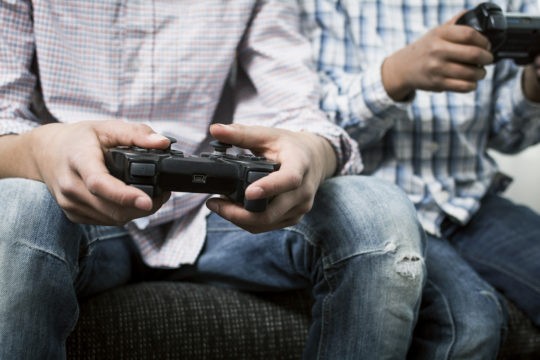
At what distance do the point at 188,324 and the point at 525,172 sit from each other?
0.99 metres

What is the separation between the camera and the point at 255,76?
2.73ft

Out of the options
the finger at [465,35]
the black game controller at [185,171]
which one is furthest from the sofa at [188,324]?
the finger at [465,35]

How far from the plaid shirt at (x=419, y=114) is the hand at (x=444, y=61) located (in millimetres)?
77

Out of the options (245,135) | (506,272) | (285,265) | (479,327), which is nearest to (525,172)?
(506,272)

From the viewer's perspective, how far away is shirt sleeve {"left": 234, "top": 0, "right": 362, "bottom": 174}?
2.60 ft

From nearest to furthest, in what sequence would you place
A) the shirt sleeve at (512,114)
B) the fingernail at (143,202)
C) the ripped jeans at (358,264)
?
the fingernail at (143,202), the ripped jeans at (358,264), the shirt sleeve at (512,114)

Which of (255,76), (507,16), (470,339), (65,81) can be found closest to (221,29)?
(255,76)

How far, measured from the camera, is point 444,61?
0.78 metres

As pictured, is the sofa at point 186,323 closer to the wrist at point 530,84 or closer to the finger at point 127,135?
the finger at point 127,135

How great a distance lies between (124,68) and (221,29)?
0.39 feet

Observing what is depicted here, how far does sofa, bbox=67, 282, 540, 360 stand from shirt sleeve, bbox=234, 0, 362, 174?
0.18m

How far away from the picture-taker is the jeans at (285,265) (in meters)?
0.53

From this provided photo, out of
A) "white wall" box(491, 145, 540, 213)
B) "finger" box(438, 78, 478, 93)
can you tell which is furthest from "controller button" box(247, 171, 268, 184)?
"white wall" box(491, 145, 540, 213)

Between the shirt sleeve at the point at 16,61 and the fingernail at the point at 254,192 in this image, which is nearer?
the fingernail at the point at 254,192
